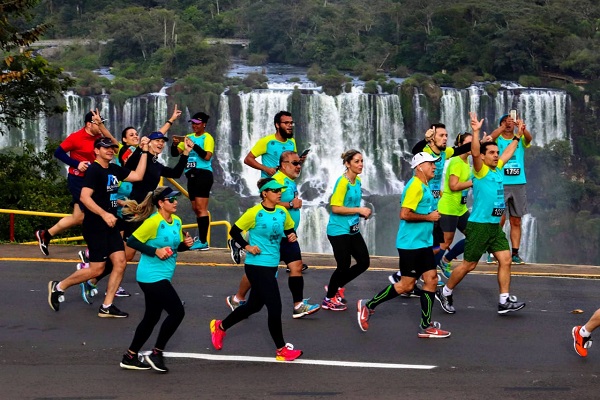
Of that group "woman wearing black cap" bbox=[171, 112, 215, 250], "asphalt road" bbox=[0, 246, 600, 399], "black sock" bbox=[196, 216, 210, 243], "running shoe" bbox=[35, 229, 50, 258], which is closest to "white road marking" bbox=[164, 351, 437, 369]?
"asphalt road" bbox=[0, 246, 600, 399]

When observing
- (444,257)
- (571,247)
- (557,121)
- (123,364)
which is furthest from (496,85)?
(123,364)

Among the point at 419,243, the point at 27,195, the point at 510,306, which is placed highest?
the point at 419,243

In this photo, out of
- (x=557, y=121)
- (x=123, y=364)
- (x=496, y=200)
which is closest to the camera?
(x=123, y=364)

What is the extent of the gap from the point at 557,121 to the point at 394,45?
17.2 m

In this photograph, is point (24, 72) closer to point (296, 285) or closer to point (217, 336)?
point (296, 285)

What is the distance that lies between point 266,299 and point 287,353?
529mm

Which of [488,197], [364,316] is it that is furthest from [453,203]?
[364,316]

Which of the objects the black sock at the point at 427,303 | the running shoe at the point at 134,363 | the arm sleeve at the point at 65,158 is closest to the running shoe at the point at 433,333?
the black sock at the point at 427,303

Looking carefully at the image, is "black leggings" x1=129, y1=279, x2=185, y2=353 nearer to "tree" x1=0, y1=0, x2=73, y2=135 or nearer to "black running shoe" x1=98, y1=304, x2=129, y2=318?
"black running shoe" x1=98, y1=304, x2=129, y2=318

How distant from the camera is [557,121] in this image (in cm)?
7088

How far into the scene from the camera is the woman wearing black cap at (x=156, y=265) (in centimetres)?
918

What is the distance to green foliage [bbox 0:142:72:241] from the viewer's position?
2073 cm

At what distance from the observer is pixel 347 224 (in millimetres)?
11344

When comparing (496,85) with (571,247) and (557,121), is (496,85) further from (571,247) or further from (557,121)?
(571,247)
